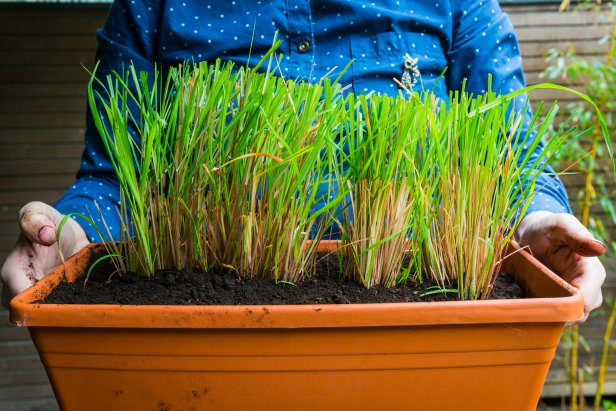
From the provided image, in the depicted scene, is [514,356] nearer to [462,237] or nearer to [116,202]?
[462,237]

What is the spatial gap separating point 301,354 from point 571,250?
34cm

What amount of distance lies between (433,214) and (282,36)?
517 mm

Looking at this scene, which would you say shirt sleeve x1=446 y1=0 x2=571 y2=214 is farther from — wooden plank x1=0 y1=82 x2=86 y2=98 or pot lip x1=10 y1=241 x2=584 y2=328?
wooden plank x1=0 y1=82 x2=86 y2=98

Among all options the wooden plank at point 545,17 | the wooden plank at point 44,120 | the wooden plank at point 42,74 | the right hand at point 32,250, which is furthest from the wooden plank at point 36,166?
the wooden plank at point 545,17

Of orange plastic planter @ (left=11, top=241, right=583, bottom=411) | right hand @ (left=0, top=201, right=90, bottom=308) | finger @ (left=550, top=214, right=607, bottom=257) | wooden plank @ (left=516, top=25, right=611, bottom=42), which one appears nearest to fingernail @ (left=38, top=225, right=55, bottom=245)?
right hand @ (left=0, top=201, right=90, bottom=308)

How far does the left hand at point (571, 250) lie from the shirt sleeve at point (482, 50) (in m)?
0.35

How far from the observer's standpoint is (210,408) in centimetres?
45

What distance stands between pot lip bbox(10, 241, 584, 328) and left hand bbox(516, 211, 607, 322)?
0.51 ft

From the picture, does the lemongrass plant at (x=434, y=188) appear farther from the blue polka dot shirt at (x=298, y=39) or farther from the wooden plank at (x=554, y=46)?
the wooden plank at (x=554, y=46)

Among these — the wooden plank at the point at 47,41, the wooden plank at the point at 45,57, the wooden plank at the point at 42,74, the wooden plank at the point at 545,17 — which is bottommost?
the wooden plank at the point at 545,17

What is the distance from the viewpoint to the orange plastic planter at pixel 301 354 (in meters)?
0.42

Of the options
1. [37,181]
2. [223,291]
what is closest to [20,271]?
[223,291]

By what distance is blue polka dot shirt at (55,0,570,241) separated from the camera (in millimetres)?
936

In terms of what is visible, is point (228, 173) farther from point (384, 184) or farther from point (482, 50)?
point (482, 50)
